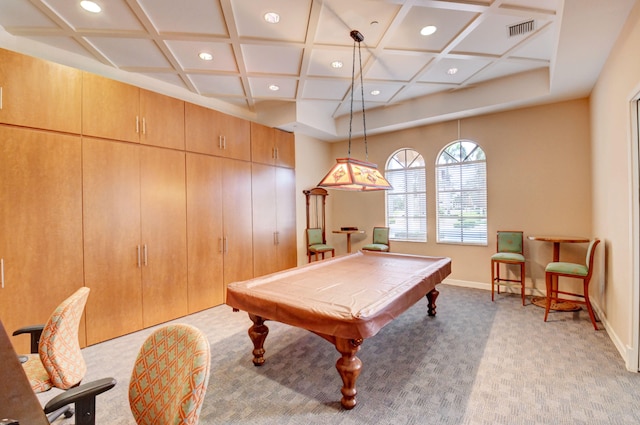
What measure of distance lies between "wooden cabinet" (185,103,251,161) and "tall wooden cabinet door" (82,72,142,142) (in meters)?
0.65

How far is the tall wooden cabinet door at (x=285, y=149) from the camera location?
A: 5277mm

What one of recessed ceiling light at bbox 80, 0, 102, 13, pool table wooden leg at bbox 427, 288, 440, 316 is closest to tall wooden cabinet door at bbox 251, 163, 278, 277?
recessed ceiling light at bbox 80, 0, 102, 13

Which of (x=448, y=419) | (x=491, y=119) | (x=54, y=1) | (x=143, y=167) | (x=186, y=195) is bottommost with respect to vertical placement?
(x=448, y=419)

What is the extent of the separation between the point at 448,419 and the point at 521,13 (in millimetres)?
3482

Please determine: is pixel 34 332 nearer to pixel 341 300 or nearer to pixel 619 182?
pixel 341 300

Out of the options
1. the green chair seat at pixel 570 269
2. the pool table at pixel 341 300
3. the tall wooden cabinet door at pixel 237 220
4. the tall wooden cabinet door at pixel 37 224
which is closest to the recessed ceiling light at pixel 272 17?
the tall wooden cabinet door at pixel 237 220

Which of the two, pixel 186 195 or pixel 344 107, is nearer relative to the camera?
pixel 186 195

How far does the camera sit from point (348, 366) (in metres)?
1.98

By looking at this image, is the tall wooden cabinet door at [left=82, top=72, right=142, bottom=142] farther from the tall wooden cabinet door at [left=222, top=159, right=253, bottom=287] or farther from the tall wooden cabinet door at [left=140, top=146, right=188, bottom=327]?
the tall wooden cabinet door at [left=222, top=159, right=253, bottom=287]

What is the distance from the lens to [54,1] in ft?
7.91

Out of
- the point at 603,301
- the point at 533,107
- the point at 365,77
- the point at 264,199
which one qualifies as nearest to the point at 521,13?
the point at 365,77

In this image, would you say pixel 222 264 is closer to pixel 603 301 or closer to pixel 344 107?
pixel 344 107

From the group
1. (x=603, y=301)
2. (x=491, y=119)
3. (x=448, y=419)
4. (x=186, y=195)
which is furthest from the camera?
(x=491, y=119)

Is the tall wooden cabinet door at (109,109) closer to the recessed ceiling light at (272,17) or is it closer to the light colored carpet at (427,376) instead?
the recessed ceiling light at (272,17)
